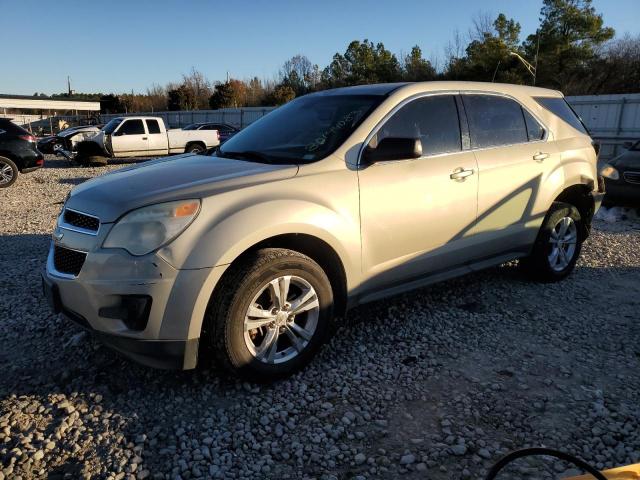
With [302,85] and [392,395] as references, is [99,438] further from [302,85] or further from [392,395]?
[302,85]

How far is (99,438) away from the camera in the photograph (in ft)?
8.46

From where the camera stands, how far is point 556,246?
4887 mm

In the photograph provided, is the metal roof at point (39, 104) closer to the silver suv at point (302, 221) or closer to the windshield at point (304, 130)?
the windshield at point (304, 130)

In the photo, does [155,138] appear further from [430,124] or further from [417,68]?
[417,68]

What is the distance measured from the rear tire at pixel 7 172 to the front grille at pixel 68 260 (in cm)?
1044

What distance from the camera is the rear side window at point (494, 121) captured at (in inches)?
159

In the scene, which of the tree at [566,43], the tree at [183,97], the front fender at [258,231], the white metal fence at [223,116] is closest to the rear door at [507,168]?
the front fender at [258,231]

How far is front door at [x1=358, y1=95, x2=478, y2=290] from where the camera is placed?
3.34 meters

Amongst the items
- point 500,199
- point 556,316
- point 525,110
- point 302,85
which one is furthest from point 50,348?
point 302,85

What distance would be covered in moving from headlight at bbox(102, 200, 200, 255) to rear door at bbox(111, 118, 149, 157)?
15.7m

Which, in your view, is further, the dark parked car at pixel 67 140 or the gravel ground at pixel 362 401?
the dark parked car at pixel 67 140

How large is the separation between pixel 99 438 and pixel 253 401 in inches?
32.8

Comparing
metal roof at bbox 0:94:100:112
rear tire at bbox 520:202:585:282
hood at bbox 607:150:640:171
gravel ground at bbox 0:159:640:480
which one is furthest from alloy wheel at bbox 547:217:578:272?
metal roof at bbox 0:94:100:112

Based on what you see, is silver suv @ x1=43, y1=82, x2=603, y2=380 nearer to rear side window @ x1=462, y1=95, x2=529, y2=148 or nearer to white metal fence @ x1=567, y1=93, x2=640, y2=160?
rear side window @ x1=462, y1=95, x2=529, y2=148
